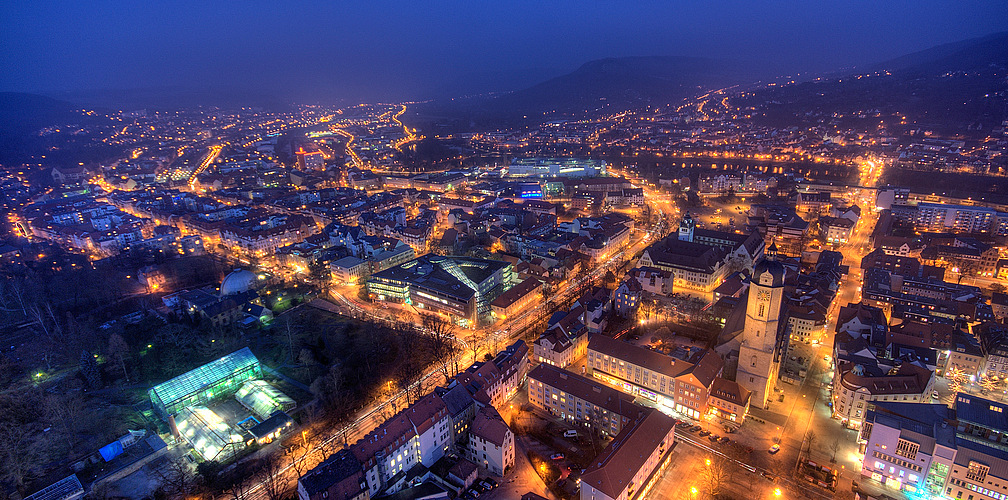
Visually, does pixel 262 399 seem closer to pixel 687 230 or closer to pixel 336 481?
pixel 336 481

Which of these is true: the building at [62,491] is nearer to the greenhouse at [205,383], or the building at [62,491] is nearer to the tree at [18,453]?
the tree at [18,453]

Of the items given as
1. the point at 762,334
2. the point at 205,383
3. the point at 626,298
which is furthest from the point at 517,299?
the point at 205,383

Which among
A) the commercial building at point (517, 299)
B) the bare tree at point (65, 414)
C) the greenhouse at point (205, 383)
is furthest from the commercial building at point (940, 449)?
the bare tree at point (65, 414)

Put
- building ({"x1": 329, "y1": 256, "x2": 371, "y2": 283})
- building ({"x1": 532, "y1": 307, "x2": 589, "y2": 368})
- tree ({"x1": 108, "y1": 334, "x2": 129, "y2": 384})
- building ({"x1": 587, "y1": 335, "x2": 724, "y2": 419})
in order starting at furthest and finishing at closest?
building ({"x1": 329, "y1": 256, "x2": 371, "y2": 283}) < building ({"x1": 532, "y1": 307, "x2": 589, "y2": 368}) < tree ({"x1": 108, "y1": 334, "x2": 129, "y2": 384}) < building ({"x1": 587, "y1": 335, "x2": 724, "y2": 419})

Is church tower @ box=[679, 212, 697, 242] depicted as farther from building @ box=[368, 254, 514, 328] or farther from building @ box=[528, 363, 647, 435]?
building @ box=[528, 363, 647, 435]

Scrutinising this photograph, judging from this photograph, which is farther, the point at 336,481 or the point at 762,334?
the point at 762,334

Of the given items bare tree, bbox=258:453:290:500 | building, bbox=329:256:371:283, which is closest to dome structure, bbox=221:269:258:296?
building, bbox=329:256:371:283

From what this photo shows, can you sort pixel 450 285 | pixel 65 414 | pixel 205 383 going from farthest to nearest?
1. pixel 450 285
2. pixel 205 383
3. pixel 65 414
